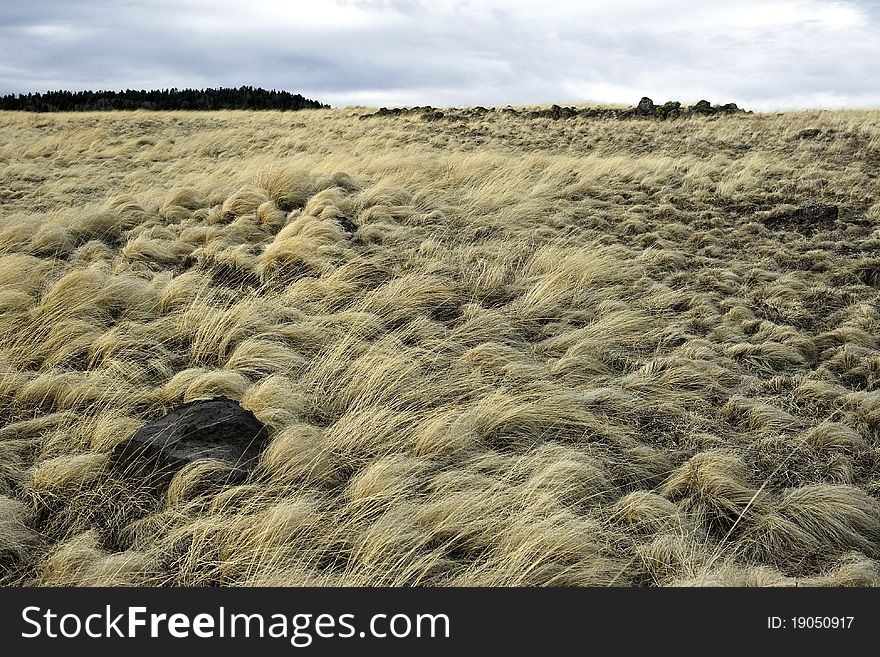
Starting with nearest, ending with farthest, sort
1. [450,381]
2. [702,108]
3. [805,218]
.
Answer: [450,381] → [805,218] → [702,108]

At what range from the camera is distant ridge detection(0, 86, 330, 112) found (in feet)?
145

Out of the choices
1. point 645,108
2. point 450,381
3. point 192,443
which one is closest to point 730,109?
point 645,108

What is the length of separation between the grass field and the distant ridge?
41703mm

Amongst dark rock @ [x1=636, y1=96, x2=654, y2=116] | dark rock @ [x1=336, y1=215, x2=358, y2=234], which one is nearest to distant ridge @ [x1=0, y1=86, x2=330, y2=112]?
dark rock @ [x1=636, y1=96, x2=654, y2=116]

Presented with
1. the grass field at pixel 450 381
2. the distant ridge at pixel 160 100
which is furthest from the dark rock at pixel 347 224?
the distant ridge at pixel 160 100

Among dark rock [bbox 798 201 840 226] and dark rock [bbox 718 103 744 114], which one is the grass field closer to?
dark rock [bbox 798 201 840 226]

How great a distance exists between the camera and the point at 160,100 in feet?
158

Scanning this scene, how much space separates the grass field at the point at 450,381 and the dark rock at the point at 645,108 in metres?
20.4

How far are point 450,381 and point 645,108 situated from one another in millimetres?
27908

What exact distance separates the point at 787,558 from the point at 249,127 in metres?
27.8

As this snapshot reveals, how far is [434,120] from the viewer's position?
2867cm

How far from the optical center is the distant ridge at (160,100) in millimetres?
44206

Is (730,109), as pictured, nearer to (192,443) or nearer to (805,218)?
(805,218)

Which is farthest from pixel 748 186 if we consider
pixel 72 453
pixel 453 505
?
pixel 72 453
